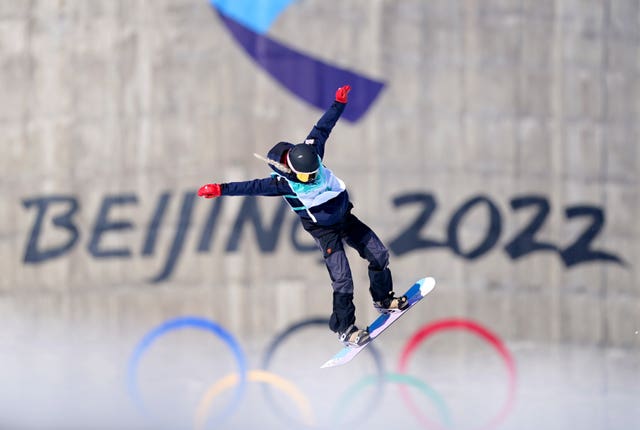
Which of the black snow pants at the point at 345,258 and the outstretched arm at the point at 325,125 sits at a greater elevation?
the outstretched arm at the point at 325,125

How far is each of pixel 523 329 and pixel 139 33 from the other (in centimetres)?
1156

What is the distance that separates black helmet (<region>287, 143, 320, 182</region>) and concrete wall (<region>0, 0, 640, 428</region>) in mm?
10322

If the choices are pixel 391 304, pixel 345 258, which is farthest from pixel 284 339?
pixel 345 258

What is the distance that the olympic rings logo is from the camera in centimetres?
2173

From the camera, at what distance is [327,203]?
11758 millimetres

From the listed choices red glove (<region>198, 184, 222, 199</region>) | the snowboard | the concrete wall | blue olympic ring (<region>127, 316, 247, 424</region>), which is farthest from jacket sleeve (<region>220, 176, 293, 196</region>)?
blue olympic ring (<region>127, 316, 247, 424</region>)

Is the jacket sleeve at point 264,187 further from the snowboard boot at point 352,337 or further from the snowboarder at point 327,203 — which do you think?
the snowboard boot at point 352,337

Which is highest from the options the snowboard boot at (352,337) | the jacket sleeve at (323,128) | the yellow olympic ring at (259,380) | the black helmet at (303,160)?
the jacket sleeve at (323,128)

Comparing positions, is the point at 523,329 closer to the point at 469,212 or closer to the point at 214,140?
the point at 469,212

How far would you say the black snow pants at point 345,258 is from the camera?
12156mm

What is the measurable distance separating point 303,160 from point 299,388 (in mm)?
12442

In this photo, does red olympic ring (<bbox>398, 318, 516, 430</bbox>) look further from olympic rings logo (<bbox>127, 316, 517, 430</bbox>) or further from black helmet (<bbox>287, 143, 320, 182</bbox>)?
black helmet (<bbox>287, 143, 320, 182</bbox>)

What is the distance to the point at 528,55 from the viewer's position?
21.5 meters

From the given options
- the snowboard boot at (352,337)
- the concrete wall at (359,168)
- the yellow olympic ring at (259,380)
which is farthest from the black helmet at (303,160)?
the yellow olympic ring at (259,380)
